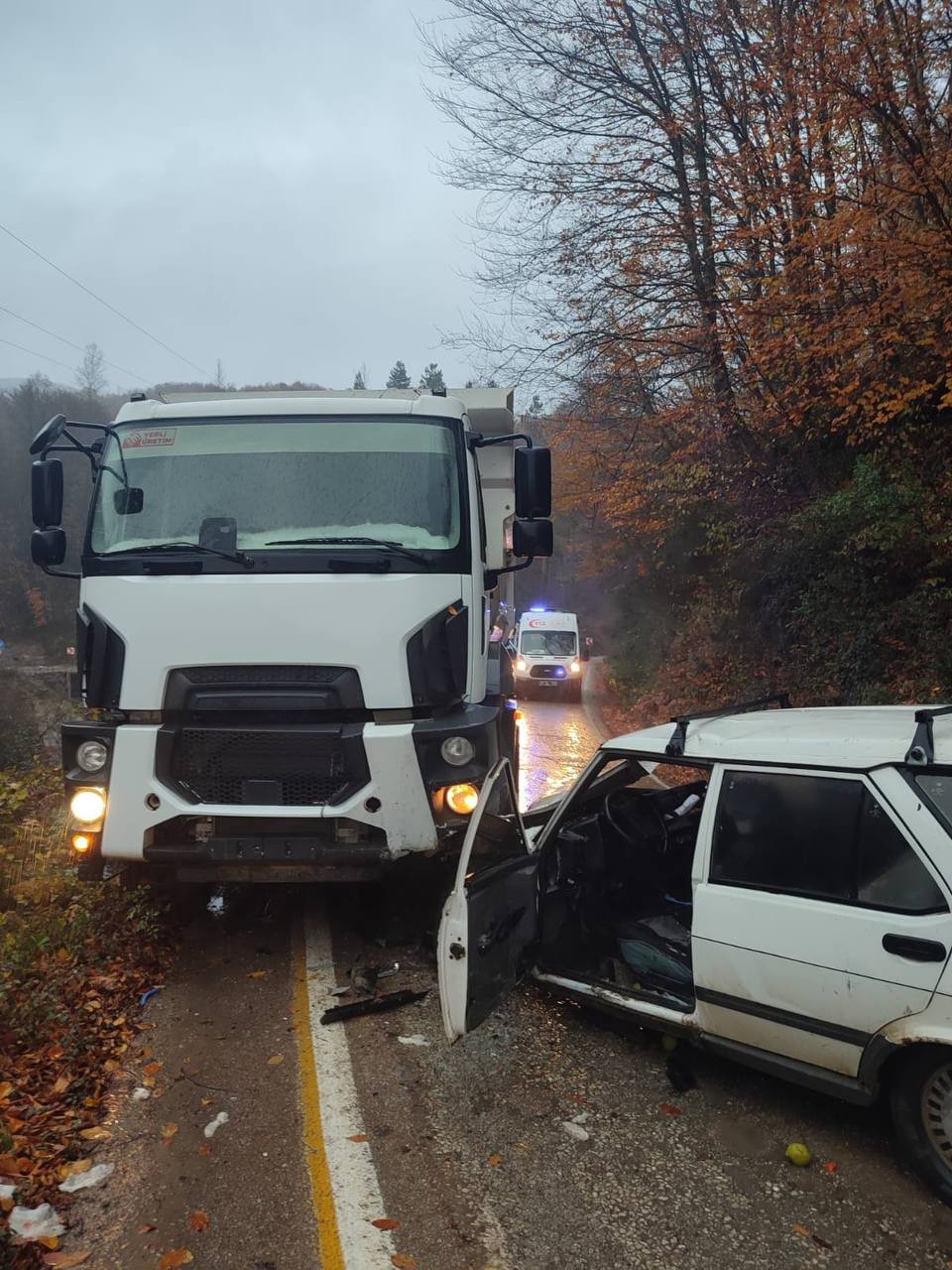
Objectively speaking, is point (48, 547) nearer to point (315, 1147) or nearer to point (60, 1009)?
point (60, 1009)

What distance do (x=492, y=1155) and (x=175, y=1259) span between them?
4.01 feet

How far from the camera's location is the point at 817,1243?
301 cm

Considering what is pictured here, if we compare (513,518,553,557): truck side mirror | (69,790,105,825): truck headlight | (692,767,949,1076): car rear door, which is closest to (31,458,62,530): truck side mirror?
(69,790,105,825): truck headlight

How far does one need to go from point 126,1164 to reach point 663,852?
10.2 feet

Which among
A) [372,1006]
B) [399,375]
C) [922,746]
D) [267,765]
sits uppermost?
[399,375]

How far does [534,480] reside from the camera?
18.8 ft

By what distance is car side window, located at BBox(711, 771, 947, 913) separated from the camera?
3.25 meters

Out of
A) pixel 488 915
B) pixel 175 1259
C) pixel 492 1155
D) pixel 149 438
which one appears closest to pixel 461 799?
pixel 488 915

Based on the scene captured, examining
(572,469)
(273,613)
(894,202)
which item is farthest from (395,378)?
(273,613)

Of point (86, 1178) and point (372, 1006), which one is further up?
point (372, 1006)

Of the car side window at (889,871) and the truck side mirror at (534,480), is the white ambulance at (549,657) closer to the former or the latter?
the truck side mirror at (534,480)

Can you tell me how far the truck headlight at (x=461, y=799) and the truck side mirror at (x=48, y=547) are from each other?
303 cm

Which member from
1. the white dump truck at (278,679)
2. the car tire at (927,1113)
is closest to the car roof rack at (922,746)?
the car tire at (927,1113)

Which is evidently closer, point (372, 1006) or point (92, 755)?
point (372, 1006)
